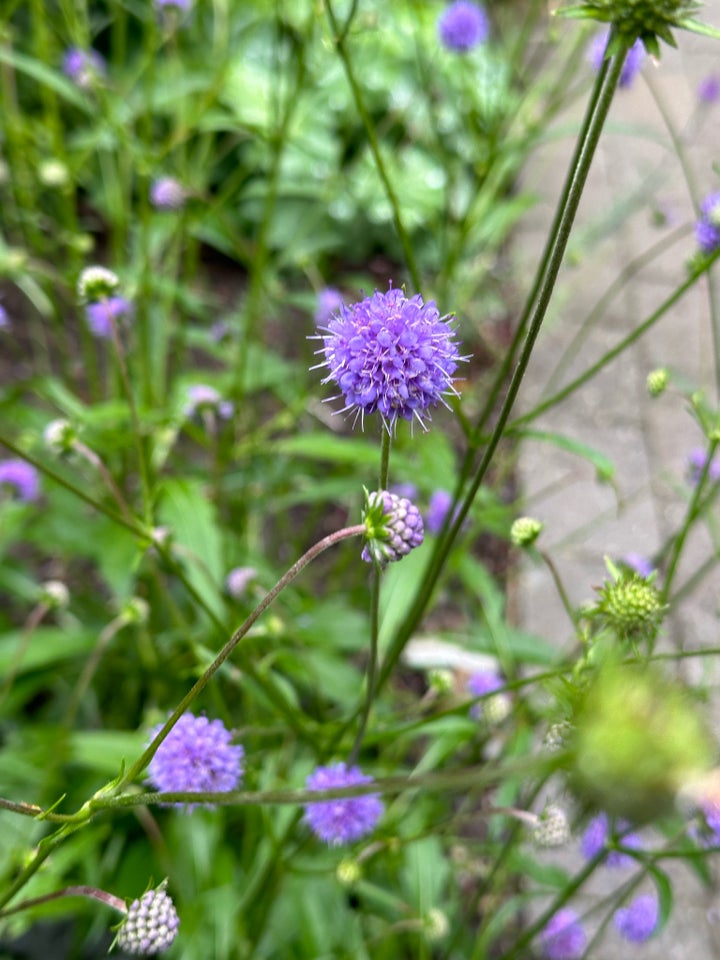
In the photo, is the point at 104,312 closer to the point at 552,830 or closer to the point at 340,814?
the point at 340,814

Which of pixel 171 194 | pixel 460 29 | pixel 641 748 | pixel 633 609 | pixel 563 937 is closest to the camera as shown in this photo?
pixel 641 748

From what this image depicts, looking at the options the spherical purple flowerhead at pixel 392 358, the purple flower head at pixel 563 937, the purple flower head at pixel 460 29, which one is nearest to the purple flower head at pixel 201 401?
the spherical purple flowerhead at pixel 392 358

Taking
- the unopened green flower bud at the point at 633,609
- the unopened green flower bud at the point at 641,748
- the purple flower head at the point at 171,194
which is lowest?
the unopened green flower bud at the point at 641,748

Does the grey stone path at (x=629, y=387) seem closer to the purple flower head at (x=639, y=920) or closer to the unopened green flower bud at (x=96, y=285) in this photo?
the purple flower head at (x=639, y=920)

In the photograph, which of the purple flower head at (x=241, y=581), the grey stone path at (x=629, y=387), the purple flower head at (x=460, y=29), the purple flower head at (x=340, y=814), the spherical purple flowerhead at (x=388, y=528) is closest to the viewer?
the spherical purple flowerhead at (x=388, y=528)

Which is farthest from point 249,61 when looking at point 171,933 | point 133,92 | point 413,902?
point 171,933

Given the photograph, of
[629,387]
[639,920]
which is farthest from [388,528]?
[629,387]

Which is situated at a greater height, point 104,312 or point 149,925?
point 104,312

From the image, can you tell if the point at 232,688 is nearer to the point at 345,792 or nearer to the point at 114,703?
the point at 114,703
